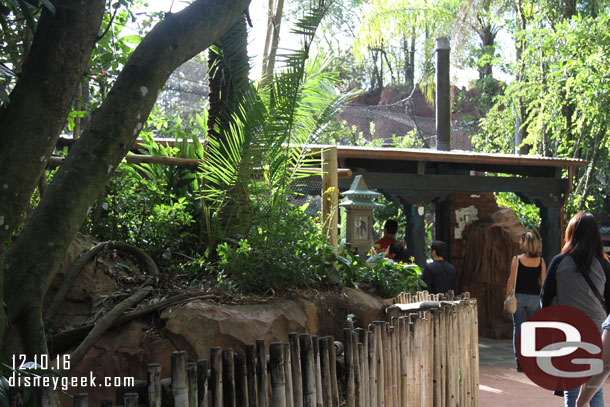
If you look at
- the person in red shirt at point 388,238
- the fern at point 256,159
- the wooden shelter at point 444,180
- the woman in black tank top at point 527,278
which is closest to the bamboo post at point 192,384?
the fern at point 256,159

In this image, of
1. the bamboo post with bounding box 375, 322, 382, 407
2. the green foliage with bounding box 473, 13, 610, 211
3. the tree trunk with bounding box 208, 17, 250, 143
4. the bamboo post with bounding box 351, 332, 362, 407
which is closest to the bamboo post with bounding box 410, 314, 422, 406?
the bamboo post with bounding box 375, 322, 382, 407

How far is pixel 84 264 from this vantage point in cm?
436

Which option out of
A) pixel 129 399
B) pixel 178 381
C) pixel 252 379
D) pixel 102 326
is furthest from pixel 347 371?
pixel 102 326

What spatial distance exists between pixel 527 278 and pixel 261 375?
15.6 ft

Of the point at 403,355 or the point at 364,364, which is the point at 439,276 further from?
the point at 364,364

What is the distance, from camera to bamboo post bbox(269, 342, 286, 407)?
2.92 meters

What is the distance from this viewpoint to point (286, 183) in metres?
5.13

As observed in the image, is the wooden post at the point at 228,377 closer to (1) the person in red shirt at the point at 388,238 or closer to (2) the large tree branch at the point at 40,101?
(2) the large tree branch at the point at 40,101

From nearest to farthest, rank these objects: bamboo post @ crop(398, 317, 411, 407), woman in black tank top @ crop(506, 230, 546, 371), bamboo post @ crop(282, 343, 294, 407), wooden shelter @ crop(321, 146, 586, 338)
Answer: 1. bamboo post @ crop(282, 343, 294, 407)
2. bamboo post @ crop(398, 317, 411, 407)
3. woman in black tank top @ crop(506, 230, 546, 371)
4. wooden shelter @ crop(321, 146, 586, 338)

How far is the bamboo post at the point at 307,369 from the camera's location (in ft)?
10.1

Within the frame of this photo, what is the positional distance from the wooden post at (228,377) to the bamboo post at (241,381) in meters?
0.05

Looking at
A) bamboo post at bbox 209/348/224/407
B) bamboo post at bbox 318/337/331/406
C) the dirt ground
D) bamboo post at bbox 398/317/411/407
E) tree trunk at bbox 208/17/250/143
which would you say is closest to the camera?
bamboo post at bbox 209/348/224/407

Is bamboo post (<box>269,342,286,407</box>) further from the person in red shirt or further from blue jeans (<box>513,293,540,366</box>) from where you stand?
the person in red shirt

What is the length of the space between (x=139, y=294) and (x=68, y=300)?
1.85 feet
